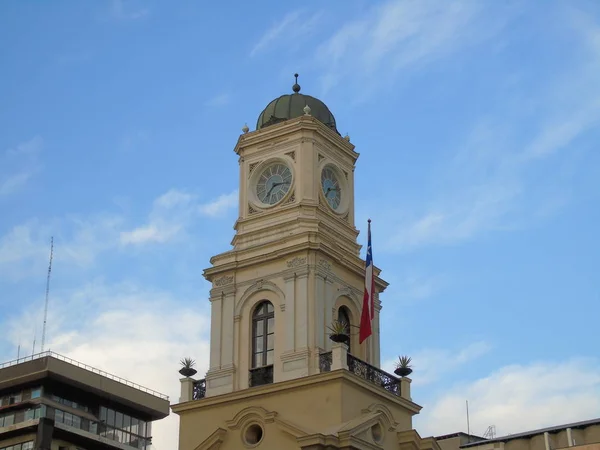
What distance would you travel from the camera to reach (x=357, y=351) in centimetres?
3981

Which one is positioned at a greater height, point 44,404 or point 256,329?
point 44,404

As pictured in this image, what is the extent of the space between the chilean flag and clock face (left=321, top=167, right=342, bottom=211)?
8.67ft

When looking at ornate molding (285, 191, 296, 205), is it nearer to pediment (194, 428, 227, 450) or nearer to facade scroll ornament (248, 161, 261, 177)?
facade scroll ornament (248, 161, 261, 177)

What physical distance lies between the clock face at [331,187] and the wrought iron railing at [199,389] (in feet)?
25.2

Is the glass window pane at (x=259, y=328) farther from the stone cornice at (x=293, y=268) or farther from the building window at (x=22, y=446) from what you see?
the building window at (x=22, y=446)

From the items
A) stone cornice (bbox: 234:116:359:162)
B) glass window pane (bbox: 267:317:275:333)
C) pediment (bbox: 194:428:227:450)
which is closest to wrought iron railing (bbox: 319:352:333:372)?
glass window pane (bbox: 267:317:275:333)

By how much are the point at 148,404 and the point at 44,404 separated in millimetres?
9432

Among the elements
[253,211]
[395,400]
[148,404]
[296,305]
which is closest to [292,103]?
[253,211]

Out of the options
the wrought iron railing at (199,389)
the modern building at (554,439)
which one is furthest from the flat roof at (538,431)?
the wrought iron railing at (199,389)

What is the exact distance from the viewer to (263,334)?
128 ft

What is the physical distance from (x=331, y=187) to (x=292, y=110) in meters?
3.14

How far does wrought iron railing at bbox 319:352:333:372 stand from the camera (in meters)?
36.9

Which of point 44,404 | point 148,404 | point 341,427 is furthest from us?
point 148,404

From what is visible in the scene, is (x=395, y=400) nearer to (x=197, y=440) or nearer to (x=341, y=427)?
(x=341, y=427)
